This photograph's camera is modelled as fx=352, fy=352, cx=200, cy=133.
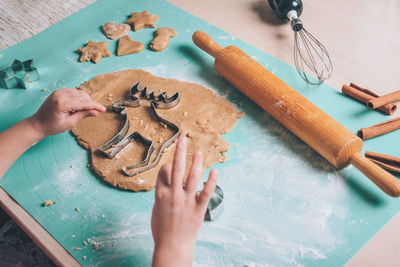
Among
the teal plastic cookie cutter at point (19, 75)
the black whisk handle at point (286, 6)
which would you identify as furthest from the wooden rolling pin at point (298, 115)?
the teal plastic cookie cutter at point (19, 75)

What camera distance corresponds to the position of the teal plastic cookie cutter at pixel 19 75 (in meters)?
1.21

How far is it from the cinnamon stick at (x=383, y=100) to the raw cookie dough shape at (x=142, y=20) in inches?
34.4

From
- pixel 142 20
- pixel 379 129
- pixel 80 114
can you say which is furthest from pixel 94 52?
pixel 379 129

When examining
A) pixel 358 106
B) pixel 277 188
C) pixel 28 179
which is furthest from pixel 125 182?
pixel 358 106

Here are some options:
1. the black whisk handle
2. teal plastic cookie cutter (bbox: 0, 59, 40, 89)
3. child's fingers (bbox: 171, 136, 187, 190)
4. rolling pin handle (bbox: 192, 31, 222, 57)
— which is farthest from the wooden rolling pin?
teal plastic cookie cutter (bbox: 0, 59, 40, 89)

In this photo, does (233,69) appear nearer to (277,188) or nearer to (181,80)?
(181,80)

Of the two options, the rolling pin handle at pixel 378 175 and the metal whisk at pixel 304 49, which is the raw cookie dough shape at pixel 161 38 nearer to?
the metal whisk at pixel 304 49

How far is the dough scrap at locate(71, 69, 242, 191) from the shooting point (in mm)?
997

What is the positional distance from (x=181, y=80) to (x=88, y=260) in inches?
26.0

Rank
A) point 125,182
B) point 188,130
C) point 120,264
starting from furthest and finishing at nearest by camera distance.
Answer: point 188,130 < point 125,182 < point 120,264

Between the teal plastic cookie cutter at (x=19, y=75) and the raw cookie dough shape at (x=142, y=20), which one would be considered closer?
the teal plastic cookie cutter at (x=19, y=75)

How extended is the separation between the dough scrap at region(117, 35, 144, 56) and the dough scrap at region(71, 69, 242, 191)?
0.39 feet

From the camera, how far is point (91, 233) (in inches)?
35.3

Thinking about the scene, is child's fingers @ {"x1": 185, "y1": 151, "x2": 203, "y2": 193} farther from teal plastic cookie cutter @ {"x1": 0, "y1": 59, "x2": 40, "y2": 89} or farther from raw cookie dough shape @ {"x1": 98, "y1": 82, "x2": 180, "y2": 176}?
teal plastic cookie cutter @ {"x1": 0, "y1": 59, "x2": 40, "y2": 89}
